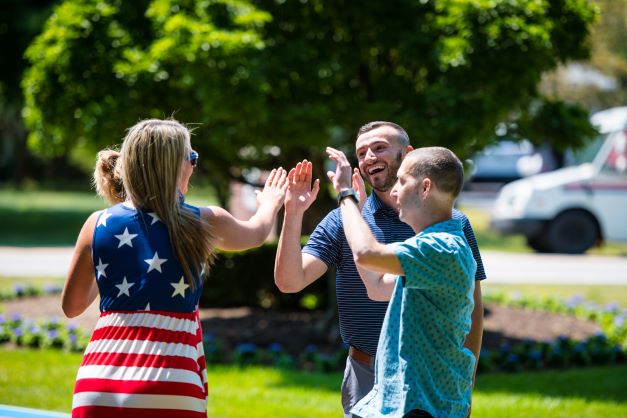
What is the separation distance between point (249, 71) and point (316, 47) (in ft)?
3.25

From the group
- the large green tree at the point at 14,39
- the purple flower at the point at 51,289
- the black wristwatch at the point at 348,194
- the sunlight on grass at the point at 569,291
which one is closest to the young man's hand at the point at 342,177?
the black wristwatch at the point at 348,194

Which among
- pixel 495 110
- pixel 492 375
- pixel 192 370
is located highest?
pixel 495 110

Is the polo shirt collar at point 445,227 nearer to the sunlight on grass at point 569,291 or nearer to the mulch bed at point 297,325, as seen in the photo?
the mulch bed at point 297,325

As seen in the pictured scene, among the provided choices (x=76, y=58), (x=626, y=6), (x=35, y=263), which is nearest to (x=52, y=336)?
(x=76, y=58)

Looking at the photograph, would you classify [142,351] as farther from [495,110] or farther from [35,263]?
[35,263]

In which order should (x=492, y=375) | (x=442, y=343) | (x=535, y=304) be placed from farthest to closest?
(x=535, y=304) → (x=492, y=375) → (x=442, y=343)

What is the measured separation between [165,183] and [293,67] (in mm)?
4700

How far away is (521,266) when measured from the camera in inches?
604

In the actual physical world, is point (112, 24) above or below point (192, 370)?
above

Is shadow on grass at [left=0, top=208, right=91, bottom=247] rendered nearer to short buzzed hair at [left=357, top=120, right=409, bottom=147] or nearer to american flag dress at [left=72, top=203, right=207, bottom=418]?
short buzzed hair at [left=357, top=120, right=409, bottom=147]

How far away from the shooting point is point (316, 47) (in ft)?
26.1

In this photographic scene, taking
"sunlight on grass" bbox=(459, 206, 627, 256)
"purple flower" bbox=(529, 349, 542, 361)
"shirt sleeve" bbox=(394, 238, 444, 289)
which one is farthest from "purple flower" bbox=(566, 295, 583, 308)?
"shirt sleeve" bbox=(394, 238, 444, 289)

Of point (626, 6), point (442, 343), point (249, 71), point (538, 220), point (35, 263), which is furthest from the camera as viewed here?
point (626, 6)

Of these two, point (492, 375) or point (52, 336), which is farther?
point (52, 336)
